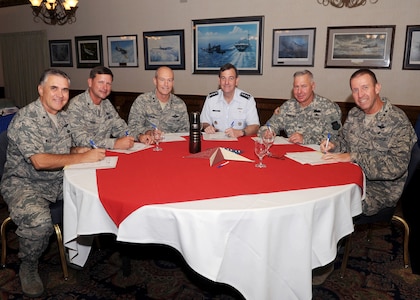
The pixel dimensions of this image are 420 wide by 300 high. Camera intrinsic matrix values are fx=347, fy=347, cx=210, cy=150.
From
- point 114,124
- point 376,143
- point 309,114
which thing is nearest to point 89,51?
point 114,124

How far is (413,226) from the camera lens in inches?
136

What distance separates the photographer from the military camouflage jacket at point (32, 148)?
7.24 feet

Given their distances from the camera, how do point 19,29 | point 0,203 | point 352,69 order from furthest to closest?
1. point 19,29
2. point 352,69
3. point 0,203

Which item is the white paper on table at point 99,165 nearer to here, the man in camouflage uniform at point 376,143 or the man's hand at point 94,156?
the man's hand at point 94,156

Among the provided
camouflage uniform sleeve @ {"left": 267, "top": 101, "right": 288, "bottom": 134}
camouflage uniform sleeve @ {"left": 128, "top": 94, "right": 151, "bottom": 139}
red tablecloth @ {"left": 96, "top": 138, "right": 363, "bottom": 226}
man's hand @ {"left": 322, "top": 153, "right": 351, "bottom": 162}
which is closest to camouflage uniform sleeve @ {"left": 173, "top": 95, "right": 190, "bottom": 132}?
camouflage uniform sleeve @ {"left": 128, "top": 94, "right": 151, "bottom": 139}

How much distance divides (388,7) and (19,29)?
715cm

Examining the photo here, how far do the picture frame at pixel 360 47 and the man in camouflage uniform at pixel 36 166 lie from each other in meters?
3.54

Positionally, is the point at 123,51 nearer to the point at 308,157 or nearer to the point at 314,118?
the point at 314,118

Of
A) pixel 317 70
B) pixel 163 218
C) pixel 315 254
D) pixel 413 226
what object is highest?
pixel 317 70

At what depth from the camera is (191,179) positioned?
1.83 metres

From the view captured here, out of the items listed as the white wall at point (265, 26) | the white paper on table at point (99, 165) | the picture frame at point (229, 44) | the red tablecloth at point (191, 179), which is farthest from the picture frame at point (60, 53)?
the white paper on table at point (99, 165)

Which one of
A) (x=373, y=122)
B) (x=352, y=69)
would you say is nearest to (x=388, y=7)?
(x=352, y=69)

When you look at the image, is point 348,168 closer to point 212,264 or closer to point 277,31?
point 212,264

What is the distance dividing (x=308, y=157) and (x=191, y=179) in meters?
0.87
